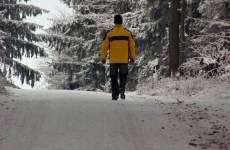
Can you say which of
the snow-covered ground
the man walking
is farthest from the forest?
the snow-covered ground

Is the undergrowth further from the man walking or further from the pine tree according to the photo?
the pine tree

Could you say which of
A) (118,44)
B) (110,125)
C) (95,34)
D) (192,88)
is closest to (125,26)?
(95,34)

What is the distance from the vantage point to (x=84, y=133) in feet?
20.6

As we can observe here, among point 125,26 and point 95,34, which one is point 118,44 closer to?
point 125,26

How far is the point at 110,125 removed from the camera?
680 centimetres

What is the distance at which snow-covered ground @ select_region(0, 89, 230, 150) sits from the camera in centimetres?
585

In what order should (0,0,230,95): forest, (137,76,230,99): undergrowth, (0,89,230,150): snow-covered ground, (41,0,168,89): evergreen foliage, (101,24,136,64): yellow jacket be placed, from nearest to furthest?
(0,89,230,150): snow-covered ground → (101,24,136,64): yellow jacket → (137,76,230,99): undergrowth → (0,0,230,95): forest → (41,0,168,89): evergreen foliage

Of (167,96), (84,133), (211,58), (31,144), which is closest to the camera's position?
(31,144)

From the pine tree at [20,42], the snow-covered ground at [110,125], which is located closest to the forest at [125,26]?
the pine tree at [20,42]

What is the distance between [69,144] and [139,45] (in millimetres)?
18613

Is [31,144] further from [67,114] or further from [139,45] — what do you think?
[139,45]

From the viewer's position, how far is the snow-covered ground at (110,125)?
585 cm

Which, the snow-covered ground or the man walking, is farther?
the man walking

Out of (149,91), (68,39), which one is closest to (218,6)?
(149,91)
